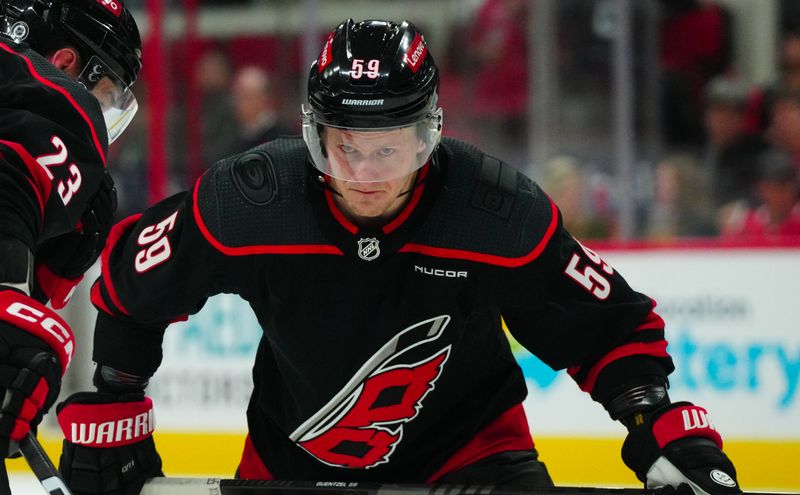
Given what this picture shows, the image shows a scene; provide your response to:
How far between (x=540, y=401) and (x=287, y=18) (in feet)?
6.86

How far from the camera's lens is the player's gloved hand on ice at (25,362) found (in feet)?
5.30

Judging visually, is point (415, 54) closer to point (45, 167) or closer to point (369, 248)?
point (369, 248)

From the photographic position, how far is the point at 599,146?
487 centimetres

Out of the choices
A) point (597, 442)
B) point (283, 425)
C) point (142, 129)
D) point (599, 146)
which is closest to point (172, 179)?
point (142, 129)

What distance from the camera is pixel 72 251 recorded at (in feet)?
8.02

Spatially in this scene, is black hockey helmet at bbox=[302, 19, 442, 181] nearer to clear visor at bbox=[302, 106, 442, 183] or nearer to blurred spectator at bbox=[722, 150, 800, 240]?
clear visor at bbox=[302, 106, 442, 183]

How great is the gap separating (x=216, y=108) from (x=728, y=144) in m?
2.20

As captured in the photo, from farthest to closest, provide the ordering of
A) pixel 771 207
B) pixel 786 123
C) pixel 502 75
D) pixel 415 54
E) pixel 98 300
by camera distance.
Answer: pixel 502 75
pixel 786 123
pixel 771 207
pixel 98 300
pixel 415 54

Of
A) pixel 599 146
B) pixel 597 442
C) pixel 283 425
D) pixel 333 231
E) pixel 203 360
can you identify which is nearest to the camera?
pixel 333 231

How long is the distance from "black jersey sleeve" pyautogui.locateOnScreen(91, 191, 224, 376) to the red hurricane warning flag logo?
314mm

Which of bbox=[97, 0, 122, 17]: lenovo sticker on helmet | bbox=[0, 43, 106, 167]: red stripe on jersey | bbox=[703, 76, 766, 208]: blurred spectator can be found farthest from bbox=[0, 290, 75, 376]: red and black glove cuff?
bbox=[703, 76, 766, 208]: blurred spectator

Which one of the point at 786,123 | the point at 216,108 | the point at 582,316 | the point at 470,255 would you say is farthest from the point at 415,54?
the point at 216,108

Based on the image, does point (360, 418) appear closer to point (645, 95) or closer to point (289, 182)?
point (289, 182)

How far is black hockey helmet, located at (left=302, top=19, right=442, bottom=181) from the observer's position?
203 cm
